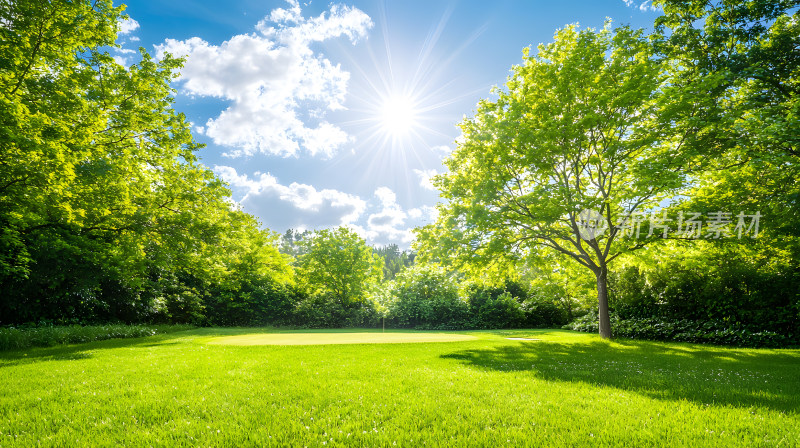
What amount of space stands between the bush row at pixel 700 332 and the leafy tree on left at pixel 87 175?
25827mm

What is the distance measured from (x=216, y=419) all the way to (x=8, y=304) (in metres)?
23.2

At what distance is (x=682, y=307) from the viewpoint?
851 inches

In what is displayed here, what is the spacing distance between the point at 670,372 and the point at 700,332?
1424cm

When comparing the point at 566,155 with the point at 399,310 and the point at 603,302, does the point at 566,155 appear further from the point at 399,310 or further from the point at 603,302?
the point at 399,310

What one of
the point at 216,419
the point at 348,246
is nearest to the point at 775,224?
the point at 216,419

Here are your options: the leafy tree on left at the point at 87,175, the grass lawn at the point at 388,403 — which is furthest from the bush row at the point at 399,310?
the grass lawn at the point at 388,403

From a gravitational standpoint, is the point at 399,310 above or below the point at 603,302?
below

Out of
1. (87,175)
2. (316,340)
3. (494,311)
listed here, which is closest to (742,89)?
(316,340)

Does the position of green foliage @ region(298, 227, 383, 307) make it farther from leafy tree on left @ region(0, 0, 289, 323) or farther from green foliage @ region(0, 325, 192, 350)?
green foliage @ region(0, 325, 192, 350)

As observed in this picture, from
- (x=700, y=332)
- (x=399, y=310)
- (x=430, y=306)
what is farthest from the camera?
(x=399, y=310)

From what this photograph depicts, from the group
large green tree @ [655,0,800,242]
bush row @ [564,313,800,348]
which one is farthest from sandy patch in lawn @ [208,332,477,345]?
large green tree @ [655,0,800,242]

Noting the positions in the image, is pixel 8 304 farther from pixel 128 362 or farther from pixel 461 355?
pixel 461 355

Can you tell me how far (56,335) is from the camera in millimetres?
15555

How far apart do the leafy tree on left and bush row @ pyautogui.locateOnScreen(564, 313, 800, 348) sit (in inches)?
1017
